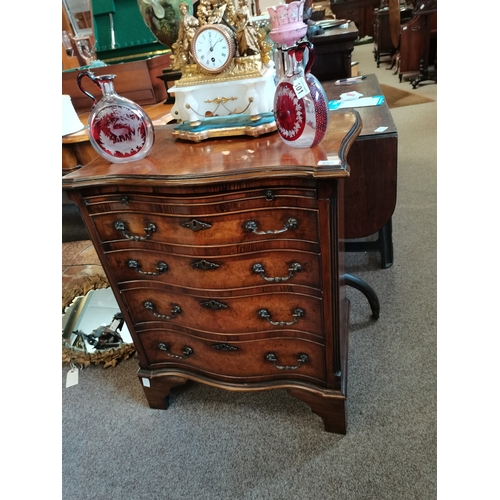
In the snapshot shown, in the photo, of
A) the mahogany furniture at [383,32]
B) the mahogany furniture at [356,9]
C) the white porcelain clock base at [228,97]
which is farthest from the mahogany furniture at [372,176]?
the mahogany furniture at [356,9]

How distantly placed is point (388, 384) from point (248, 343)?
64cm

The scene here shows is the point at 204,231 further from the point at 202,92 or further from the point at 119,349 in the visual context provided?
the point at 119,349

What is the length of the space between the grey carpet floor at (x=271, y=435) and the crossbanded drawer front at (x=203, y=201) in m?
0.89

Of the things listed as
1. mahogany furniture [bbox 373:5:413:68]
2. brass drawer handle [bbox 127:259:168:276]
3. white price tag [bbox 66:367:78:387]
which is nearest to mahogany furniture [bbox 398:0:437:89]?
mahogany furniture [bbox 373:5:413:68]

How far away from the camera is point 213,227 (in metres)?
1.08

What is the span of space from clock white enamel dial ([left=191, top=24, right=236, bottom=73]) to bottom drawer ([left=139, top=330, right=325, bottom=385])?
865mm

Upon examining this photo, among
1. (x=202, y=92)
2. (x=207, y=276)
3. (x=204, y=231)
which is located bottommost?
(x=207, y=276)

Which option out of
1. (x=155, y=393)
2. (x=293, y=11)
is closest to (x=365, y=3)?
(x=293, y=11)

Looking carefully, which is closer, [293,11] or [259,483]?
[293,11]

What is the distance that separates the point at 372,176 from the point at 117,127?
1179 millimetres

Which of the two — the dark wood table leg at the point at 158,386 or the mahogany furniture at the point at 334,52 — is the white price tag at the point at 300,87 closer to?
the dark wood table leg at the point at 158,386

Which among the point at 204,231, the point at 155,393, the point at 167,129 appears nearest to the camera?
the point at 204,231

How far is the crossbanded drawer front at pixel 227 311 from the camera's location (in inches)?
46.5

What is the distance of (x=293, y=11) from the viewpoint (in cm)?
114
